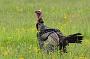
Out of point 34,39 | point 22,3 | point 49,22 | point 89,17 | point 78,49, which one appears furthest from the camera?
point 22,3

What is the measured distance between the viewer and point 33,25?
14.4 metres

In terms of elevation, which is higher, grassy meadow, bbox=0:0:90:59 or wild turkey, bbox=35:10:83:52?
wild turkey, bbox=35:10:83:52

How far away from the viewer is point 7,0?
2366 centimetres

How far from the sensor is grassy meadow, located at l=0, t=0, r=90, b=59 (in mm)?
8906

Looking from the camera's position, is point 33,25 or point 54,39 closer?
point 54,39

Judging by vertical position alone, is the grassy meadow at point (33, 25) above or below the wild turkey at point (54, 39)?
below

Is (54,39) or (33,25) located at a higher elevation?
(54,39)

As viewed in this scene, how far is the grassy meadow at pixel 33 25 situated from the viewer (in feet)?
29.2

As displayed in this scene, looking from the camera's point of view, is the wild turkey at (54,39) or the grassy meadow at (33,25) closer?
the wild turkey at (54,39)

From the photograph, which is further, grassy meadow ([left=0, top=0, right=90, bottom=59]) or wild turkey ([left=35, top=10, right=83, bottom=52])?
grassy meadow ([left=0, top=0, right=90, bottom=59])

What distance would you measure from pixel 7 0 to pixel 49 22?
850cm

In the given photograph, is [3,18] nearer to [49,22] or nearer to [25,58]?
[49,22]

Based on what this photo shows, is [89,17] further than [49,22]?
Yes

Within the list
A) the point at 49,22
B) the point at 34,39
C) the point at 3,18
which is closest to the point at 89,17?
the point at 49,22
